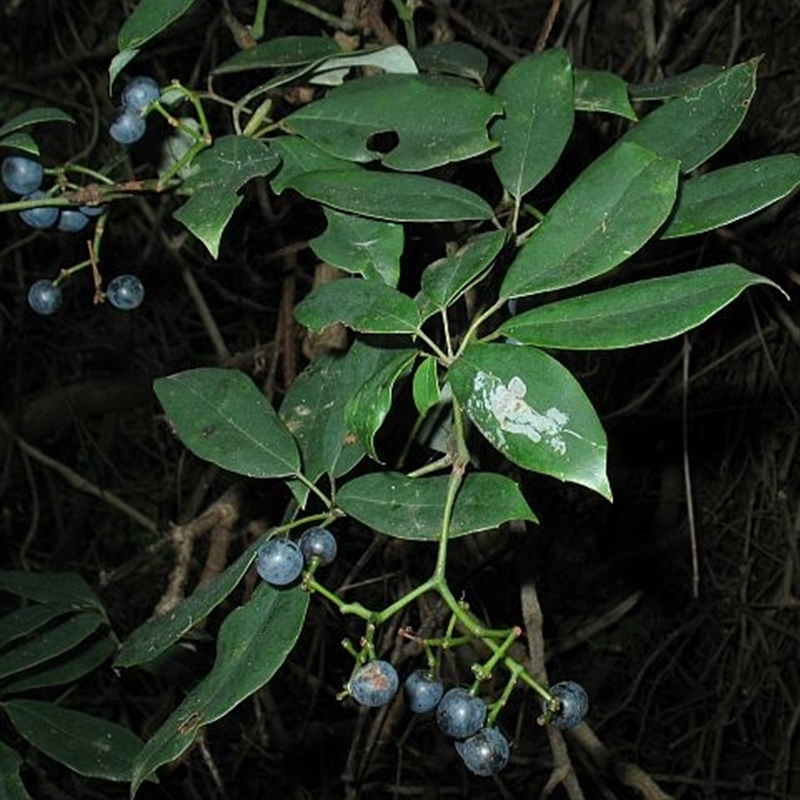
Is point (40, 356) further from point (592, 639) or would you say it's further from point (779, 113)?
point (779, 113)

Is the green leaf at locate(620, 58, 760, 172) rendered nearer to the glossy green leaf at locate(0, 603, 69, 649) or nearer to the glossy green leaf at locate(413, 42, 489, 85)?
the glossy green leaf at locate(413, 42, 489, 85)

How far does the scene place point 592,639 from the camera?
256cm

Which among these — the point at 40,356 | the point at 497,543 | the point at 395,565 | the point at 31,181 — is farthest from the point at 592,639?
the point at 31,181

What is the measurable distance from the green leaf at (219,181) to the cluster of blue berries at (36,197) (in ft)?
0.59

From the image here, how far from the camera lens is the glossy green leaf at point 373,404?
69cm

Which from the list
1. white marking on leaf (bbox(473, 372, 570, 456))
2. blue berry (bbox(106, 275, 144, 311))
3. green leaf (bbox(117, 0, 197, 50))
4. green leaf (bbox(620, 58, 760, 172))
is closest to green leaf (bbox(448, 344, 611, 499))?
white marking on leaf (bbox(473, 372, 570, 456))

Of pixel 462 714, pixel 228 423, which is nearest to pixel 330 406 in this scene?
pixel 228 423

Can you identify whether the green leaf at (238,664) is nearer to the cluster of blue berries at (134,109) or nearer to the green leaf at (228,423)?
the green leaf at (228,423)

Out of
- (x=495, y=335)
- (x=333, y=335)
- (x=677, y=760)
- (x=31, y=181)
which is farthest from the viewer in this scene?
(x=677, y=760)

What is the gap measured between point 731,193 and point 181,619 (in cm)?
47

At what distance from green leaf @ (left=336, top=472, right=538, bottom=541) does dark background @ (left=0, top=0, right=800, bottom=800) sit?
37.7 inches

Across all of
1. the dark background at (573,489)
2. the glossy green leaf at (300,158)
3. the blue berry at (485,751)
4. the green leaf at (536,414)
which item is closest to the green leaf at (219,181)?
the glossy green leaf at (300,158)

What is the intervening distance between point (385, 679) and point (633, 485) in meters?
1.82

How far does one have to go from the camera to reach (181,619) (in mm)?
827
